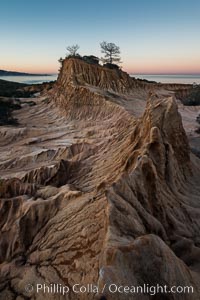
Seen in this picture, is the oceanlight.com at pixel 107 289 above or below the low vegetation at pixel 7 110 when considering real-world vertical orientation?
above

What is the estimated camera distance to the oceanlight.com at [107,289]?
3674 millimetres

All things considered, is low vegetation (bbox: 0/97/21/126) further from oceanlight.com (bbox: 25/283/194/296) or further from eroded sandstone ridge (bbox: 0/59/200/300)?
oceanlight.com (bbox: 25/283/194/296)

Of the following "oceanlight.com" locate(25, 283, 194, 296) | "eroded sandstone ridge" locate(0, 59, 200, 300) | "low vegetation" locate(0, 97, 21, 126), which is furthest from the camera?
"low vegetation" locate(0, 97, 21, 126)

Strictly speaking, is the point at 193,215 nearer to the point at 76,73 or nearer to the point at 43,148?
the point at 43,148

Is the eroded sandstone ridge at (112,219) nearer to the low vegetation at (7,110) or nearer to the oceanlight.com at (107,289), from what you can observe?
the oceanlight.com at (107,289)

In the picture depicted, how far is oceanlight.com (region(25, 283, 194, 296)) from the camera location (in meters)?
3.67

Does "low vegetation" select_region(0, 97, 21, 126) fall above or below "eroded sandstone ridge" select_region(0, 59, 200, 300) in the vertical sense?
below

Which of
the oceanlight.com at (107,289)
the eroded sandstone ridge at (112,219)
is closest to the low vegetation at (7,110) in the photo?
the eroded sandstone ridge at (112,219)

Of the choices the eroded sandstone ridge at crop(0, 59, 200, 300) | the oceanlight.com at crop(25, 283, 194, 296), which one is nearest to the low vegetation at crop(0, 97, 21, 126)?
the eroded sandstone ridge at crop(0, 59, 200, 300)

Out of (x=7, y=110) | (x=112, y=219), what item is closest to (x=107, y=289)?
(x=112, y=219)

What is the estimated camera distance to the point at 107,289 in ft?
11.9

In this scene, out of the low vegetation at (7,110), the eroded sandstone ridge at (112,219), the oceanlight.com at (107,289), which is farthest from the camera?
the low vegetation at (7,110)

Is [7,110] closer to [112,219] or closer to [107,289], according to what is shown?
[112,219]

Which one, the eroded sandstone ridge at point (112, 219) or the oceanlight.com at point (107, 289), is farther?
the eroded sandstone ridge at point (112, 219)
